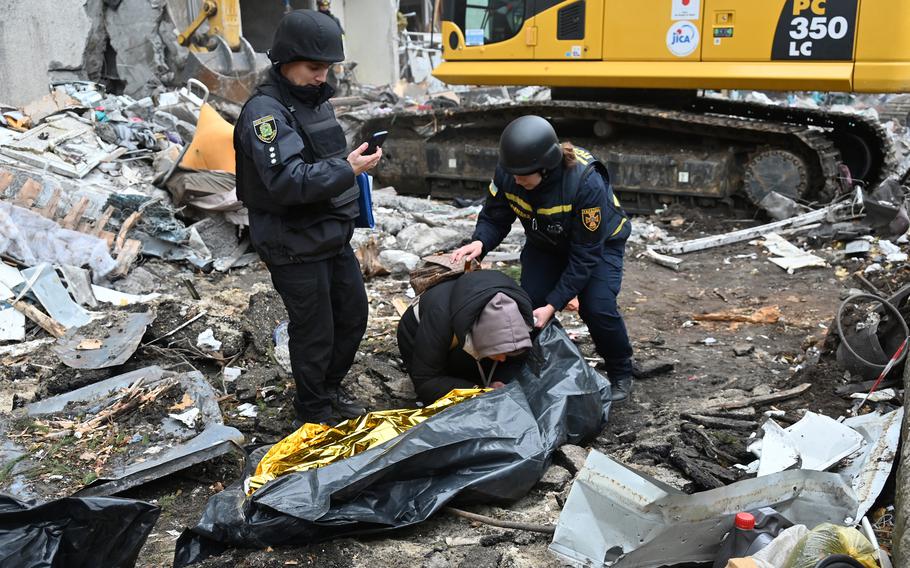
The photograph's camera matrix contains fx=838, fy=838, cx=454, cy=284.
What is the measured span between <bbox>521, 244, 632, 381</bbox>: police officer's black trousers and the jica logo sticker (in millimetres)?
4664

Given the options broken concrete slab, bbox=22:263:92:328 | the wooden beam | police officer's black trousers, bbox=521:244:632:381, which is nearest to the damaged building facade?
the wooden beam

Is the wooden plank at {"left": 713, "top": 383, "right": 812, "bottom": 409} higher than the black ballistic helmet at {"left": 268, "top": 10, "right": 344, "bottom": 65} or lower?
lower

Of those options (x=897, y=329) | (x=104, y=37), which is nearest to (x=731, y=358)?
(x=897, y=329)

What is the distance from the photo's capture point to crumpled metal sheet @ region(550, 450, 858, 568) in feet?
8.65

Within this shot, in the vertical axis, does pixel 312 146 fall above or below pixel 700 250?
above

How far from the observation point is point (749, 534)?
99.2 inches

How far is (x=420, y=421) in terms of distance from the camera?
349cm

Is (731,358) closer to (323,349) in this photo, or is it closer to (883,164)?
(323,349)

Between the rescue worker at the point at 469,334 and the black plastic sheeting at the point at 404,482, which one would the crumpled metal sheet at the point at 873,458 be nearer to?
the black plastic sheeting at the point at 404,482

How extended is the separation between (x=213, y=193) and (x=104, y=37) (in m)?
6.72

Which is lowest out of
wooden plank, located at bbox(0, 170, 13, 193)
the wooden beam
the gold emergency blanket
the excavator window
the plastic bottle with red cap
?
the gold emergency blanket

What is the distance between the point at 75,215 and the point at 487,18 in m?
4.98

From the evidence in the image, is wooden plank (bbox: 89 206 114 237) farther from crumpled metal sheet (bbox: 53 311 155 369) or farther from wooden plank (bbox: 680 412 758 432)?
wooden plank (bbox: 680 412 758 432)

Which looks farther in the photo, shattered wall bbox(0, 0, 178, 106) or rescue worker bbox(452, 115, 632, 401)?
shattered wall bbox(0, 0, 178, 106)
